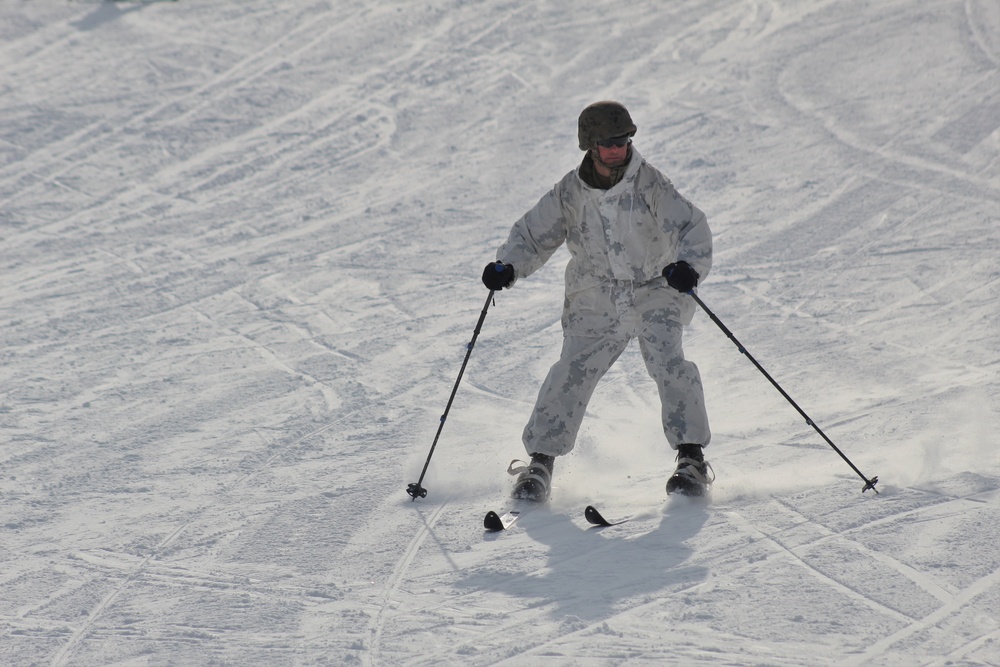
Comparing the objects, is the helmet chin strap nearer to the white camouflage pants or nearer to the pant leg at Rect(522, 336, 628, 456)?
the white camouflage pants

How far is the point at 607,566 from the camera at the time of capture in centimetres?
397

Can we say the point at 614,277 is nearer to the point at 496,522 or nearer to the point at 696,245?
the point at 696,245

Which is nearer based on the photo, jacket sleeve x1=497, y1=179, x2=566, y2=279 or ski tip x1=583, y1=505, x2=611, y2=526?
ski tip x1=583, y1=505, x2=611, y2=526

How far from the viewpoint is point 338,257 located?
8.50 m

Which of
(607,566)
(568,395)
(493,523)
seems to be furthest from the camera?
(568,395)

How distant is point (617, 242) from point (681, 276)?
0.40 metres

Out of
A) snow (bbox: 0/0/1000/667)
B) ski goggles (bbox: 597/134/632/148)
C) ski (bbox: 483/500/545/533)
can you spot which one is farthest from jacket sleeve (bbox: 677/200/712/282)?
ski (bbox: 483/500/545/533)

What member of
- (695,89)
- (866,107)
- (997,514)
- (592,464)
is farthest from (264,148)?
(997,514)

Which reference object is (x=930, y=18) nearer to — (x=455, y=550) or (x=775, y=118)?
(x=775, y=118)

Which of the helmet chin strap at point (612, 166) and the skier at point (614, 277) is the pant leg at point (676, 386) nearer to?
the skier at point (614, 277)

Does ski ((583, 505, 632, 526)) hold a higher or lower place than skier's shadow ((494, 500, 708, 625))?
higher

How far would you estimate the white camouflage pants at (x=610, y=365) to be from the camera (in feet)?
15.3

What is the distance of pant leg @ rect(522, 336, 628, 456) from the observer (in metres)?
4.81

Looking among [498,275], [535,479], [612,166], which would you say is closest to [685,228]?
[612,166]
